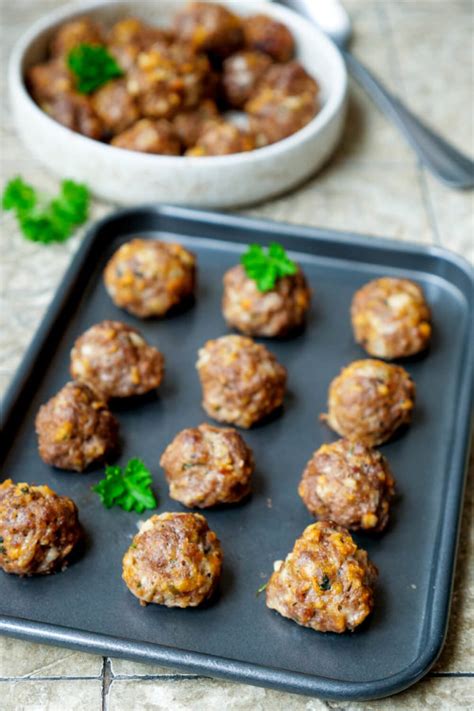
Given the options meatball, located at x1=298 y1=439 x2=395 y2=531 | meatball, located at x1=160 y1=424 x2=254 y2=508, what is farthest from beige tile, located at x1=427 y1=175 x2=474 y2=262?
meatball, located at x1=160 y1=424 x2=254 y2=508

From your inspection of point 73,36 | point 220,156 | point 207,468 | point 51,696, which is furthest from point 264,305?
point 73,36

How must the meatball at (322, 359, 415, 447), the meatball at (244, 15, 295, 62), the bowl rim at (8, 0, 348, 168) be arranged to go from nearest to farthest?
1. the meatball at (322, 359, 415, 447)
2. the bowl rim at (8, 0, 348, 168)
3. the meatball at (244, 15, 295, 62)

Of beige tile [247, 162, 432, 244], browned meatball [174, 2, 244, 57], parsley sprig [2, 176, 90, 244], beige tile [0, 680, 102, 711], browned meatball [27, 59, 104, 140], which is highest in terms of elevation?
browned meatball [174, 2, 244, 57]

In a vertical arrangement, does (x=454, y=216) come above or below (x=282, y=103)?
below

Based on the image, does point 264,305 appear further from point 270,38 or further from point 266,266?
point 270,38

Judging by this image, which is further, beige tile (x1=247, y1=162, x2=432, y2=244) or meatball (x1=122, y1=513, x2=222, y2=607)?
beige tile (x1=247, y1=162, x2=432, y2=244)

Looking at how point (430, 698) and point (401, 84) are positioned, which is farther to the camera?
point (401, 84)

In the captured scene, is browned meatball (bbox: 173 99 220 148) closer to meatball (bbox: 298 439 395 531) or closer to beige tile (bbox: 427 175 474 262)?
beige tile (bbox: 427 175 474 262)

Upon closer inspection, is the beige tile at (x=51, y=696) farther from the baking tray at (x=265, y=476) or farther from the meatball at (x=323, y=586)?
the meatball at (x=323, y=586)
